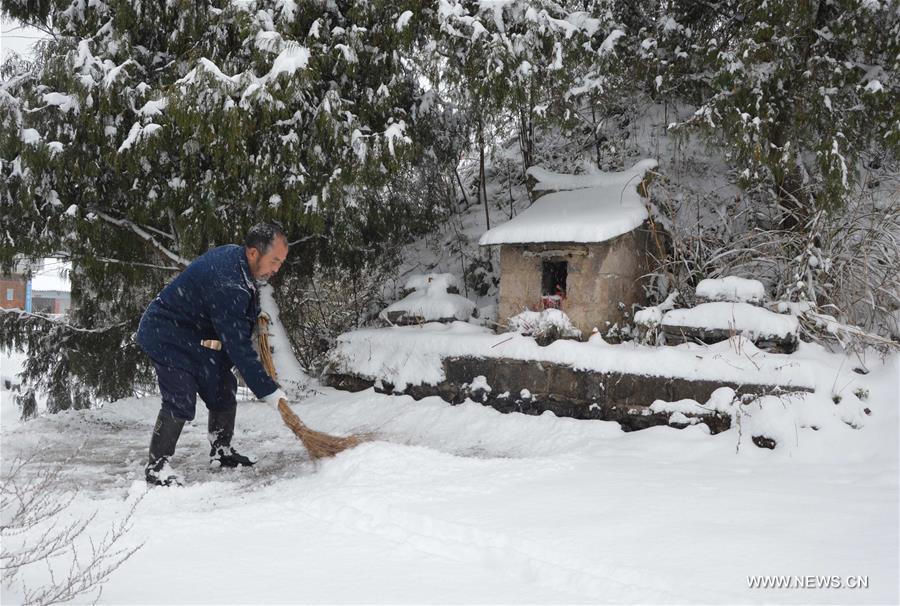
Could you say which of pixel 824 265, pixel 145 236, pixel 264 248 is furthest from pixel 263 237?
pixel 824 265

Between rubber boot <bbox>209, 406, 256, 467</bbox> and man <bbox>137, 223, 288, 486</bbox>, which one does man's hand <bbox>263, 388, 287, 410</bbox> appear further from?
rubber boot <bbox>209, 406, 256, 467</bbox>

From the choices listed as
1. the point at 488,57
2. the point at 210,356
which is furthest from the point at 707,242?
the point at 210,356

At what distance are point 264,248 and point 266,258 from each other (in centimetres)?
7

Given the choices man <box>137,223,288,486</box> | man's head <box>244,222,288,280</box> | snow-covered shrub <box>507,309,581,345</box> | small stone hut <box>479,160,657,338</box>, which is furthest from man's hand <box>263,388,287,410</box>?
small stone hut <box>479,160,657,338</box>

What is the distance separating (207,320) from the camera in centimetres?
407

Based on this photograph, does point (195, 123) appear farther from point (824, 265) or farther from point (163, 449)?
point (824, 265)

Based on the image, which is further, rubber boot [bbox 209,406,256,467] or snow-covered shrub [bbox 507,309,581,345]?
snow-covered shrub [bbox 507,309,581,345]

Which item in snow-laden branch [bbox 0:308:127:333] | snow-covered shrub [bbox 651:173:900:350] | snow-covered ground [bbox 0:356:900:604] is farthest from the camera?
snow-laden branch [bbox 0:308:127:333]

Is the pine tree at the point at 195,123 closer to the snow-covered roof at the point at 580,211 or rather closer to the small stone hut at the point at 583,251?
the snow-covered roof at the point at 580,211

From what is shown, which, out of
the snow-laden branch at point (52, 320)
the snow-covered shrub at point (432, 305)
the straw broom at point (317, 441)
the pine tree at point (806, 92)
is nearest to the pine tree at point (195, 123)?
the snow-covered shrub at point (432, 305)

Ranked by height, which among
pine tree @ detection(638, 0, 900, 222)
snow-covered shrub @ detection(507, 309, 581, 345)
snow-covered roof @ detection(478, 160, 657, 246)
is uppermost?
pine tree @ detection(638, 0, 900, 222)

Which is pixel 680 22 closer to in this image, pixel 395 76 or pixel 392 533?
pixel 395 76

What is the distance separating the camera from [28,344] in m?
8.13

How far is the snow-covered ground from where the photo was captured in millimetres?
2254
